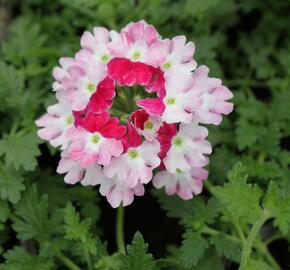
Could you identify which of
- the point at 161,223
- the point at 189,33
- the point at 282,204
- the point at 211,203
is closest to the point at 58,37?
the point at 189,33

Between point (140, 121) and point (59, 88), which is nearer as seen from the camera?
point (140, 121)

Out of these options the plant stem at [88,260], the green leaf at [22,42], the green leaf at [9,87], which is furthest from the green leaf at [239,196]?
the green leaf at [22,42]

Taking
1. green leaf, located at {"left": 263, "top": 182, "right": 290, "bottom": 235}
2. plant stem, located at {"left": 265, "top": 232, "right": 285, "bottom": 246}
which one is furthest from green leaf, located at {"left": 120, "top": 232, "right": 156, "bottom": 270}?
plant stem, located at {"left": 265, "top": 232, "right": 285, "bottom": 246}

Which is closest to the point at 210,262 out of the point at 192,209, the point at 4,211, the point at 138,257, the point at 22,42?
the point at 192,209

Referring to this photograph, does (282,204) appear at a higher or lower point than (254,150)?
lower

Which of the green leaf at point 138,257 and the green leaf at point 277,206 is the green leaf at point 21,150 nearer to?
the green leaf at point 138,257

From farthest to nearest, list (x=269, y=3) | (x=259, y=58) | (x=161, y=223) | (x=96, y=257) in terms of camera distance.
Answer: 1. (x=269, y=3)
2. (x=259, y=58)
3. (x=161, y=223)
4. (x=96, y=257)

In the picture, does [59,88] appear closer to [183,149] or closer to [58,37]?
[183,149]
